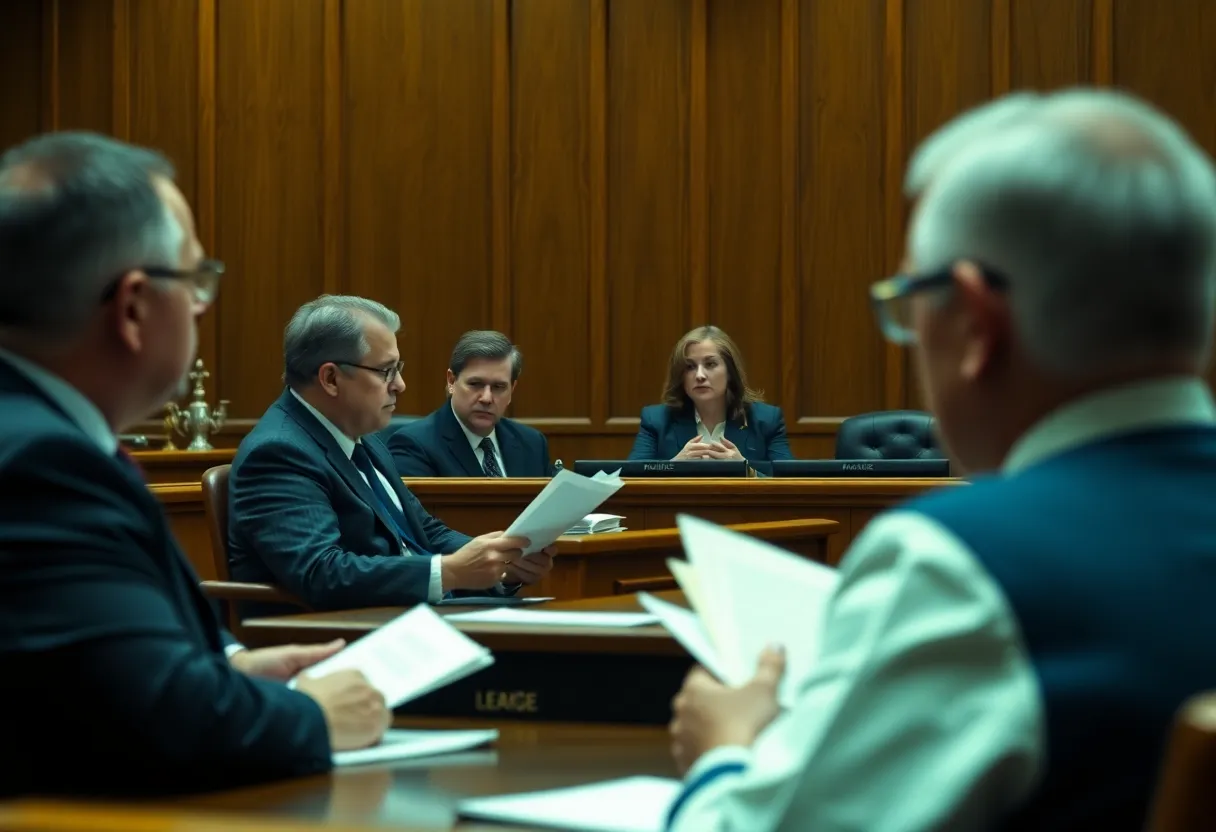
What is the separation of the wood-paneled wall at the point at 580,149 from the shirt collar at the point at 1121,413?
741 centimetres

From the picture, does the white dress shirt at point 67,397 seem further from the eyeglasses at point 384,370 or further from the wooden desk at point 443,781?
the eyeglasses at point 384,370

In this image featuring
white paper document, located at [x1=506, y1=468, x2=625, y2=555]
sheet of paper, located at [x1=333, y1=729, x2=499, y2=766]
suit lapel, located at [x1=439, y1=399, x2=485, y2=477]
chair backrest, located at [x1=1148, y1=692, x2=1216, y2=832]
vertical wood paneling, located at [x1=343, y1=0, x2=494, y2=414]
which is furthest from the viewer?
vertical wood paneling, located at [x1=343, y1=0, x2=494, y2=414]

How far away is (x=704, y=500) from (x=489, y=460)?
3.75 ft

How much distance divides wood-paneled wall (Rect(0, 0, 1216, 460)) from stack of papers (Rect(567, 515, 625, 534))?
4.17m

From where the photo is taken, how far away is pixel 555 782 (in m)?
1.68

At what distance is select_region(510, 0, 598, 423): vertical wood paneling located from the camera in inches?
348

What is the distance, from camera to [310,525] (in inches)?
146

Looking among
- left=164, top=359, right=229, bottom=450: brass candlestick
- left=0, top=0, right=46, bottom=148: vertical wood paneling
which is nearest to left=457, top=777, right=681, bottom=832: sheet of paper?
left=164, top=359, right=229, bottom=450: brass candlestick

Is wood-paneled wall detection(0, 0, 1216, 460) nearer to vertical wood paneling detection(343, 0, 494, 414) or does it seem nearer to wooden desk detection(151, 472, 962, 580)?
vertical wood paneling detection(343, 0, 494, 414)

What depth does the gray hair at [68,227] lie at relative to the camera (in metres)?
1.62

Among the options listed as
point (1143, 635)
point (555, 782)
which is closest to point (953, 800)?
point (1143, 635)

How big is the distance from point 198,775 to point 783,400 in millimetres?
7201

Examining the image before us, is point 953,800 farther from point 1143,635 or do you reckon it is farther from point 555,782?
point 555,782

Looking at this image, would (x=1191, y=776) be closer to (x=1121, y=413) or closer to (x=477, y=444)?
(x=1121, y=413)
